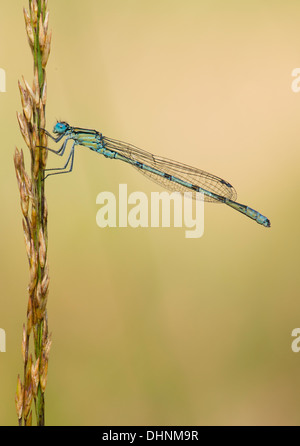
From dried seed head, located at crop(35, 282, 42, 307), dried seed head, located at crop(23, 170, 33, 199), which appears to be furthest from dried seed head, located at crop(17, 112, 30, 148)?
dried seed head, located at crop(35, 282, 42, 307)

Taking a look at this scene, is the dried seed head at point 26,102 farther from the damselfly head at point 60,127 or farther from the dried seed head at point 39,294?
the damselfly head at point 60,127

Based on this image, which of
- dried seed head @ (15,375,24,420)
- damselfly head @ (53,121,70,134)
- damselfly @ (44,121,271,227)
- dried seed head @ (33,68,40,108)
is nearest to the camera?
dried seed head @ (15,375,24,420)

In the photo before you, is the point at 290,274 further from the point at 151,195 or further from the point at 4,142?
the point at 4,142

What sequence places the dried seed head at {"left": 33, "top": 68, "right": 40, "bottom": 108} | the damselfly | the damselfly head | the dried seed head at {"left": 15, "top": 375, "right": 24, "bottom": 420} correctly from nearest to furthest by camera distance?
1. the dried seed head at {"left": 15, "top": 375, "right": 24, "bottom": 420}
2. the dried seed head at {"left": 33, "top": 68, "right": 40, "bottom": 108}
3. the damselfly head
4. the damselfly

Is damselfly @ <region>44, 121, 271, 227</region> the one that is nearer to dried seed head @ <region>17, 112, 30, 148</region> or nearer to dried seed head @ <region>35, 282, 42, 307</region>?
dried seed head @ <region>17, 112, 30, 148</region>

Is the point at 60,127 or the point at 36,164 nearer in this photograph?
the point at 36,164

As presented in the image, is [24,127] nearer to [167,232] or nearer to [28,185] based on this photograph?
[28,185]

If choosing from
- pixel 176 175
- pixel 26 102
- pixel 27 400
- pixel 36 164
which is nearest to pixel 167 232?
pixel 176 175

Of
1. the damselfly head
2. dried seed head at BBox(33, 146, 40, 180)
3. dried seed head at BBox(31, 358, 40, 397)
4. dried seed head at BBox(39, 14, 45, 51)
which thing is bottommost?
dried seed head at BBox(31, 358, 40, 397)
